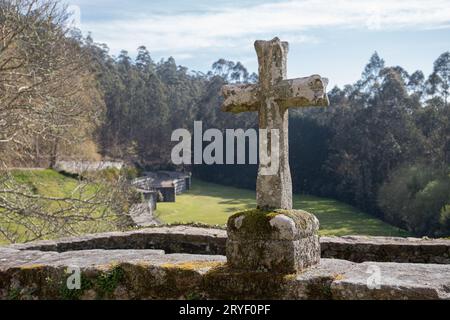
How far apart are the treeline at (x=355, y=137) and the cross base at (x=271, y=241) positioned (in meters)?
23.2

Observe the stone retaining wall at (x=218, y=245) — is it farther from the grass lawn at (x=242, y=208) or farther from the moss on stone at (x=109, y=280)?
the grass lawn at (x=242, y=208)

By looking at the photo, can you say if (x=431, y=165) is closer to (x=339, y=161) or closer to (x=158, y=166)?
(x=339, y=161)

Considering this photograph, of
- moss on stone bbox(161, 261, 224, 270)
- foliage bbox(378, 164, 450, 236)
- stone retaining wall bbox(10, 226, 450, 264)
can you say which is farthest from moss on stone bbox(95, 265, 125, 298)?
foliage bbox(378, 164, 450, 236)

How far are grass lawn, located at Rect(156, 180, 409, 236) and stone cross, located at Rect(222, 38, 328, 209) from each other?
68.5ft

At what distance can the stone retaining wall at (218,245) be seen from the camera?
5902 millimetres

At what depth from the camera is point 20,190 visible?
11.6 meters

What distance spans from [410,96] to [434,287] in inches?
1558

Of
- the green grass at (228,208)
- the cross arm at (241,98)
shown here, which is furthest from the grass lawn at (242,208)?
the cross arm at (241,98)

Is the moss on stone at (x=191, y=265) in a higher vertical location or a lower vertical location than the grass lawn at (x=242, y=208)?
higher

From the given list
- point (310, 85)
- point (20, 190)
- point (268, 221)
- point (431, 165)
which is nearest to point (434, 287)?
point (268, 221)

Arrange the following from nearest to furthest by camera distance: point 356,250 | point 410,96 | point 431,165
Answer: point 356,250, point 431,165, point 410,96

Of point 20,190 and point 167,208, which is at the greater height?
point 20,190

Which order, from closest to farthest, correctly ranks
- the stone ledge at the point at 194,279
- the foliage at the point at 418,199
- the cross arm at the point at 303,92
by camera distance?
the stone ledge at the point at 194,279 → the cross arm at the point at 303,92 → the foliage at the point at 418,199

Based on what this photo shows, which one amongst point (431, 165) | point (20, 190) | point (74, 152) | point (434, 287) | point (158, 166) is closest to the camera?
point (434, 287)
